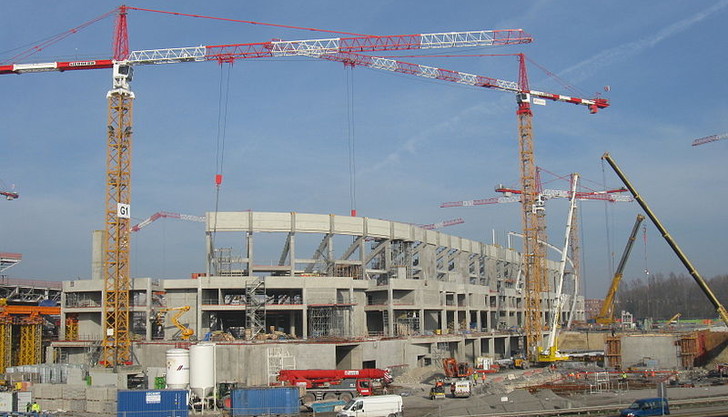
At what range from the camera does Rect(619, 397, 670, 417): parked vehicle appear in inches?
1513

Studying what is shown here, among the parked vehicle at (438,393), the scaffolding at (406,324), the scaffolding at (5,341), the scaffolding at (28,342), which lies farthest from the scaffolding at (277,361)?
the scaffolding at (28,342)

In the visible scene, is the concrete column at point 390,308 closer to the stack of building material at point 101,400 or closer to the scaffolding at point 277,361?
the scaffolding at point 277,361

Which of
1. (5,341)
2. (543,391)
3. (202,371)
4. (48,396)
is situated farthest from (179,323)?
(543,391)

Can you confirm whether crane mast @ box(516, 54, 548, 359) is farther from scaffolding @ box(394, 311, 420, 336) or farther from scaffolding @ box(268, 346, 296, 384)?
scaffolding @ box(268, 346, 296, 384)

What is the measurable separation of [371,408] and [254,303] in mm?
35956

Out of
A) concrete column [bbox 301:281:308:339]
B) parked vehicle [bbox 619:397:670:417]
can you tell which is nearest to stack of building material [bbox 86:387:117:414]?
concrete column [bbox 301:281:308:339]

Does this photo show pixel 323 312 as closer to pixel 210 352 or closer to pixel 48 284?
pixel 210 352

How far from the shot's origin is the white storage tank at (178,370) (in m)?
50.1

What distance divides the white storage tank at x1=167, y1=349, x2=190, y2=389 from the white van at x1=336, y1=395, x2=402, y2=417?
1461cm

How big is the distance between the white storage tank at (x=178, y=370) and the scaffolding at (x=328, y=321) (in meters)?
28.8

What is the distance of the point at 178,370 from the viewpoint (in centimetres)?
5025

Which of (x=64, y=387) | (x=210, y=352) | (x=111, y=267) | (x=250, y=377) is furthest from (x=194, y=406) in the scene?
(x=111, y=267)

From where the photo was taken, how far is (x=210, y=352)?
4988 centimetres

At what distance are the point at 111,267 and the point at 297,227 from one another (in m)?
21.8
